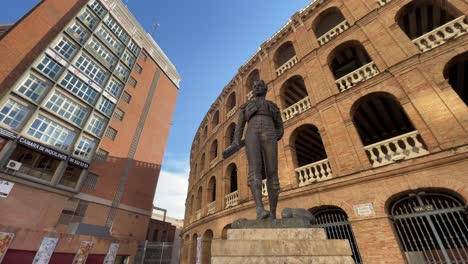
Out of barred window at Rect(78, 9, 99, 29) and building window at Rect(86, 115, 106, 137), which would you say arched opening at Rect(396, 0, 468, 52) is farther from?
barred window at Rect(78, 9, 99, 29)

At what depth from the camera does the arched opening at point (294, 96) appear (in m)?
10.3

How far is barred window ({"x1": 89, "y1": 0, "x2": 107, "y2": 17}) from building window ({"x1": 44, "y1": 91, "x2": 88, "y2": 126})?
39.6ft

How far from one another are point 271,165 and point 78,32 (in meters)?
27.2

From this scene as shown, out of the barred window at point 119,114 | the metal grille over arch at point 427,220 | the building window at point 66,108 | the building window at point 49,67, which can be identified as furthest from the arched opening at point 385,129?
the barred window at point 119,114

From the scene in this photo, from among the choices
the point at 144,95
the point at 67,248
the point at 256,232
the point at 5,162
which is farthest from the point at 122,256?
the point at 256,232

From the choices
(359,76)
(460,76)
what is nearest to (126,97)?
(359,76)

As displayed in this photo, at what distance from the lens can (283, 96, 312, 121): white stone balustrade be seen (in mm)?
10141

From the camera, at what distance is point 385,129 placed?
447 inches

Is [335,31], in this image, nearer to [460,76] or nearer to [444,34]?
[444,34]

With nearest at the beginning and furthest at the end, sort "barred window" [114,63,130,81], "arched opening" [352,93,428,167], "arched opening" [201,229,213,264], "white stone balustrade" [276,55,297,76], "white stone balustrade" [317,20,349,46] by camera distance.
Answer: "arched opening" [352,93,428,167] → "white stone balustrade" [317,20,349,46] → "white stone balustrade" [276,55,297,76] → "arched opening" [201,229,213,264] → "barred window" [114,63,130,81]

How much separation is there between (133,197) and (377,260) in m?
23.4

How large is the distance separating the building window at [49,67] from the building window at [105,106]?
448 cm

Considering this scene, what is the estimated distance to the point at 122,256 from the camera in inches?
747

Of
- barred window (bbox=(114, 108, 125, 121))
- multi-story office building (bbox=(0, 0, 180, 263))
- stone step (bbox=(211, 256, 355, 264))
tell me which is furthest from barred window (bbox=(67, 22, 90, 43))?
stone step (bbox=(211, 256, 355, 264))
